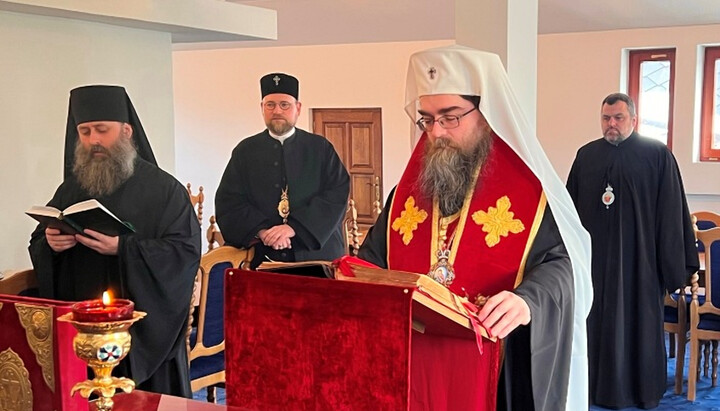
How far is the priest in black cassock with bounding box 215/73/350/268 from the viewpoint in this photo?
488 cm

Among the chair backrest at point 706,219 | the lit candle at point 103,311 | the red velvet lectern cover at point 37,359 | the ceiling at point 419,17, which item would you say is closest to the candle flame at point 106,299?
the lit candle at point 103,311

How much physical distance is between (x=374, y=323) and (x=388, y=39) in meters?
8.98

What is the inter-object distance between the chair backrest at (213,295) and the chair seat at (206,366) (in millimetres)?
59

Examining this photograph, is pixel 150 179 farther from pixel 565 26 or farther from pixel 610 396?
pixel 565 26

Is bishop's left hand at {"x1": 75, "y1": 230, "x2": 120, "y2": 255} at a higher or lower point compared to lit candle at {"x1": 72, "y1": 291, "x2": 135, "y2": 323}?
lower

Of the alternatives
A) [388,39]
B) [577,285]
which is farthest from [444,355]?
[388,39]

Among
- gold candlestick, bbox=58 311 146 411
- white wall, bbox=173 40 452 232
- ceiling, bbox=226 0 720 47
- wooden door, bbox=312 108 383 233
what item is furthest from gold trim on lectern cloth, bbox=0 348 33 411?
wooden door, bbox=312 108 383 233

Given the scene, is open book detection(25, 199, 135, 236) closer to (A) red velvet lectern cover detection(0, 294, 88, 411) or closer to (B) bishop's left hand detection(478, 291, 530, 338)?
(A) red velvet lectern cover detection(0, 294, 88, 411)

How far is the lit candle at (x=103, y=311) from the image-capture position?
149cm

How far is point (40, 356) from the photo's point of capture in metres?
1.81

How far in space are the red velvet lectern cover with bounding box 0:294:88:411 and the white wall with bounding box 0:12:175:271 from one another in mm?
2718

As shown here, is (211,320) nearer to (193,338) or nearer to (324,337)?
(193,338)

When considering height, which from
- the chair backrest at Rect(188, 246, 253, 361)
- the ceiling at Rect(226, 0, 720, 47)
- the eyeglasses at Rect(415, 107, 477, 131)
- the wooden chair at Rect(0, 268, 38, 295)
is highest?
the ceiling at Rect(226, 0, 720, 47)

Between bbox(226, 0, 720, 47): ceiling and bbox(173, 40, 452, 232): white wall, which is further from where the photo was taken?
bbox(173, 40, 452, 232): white wall
